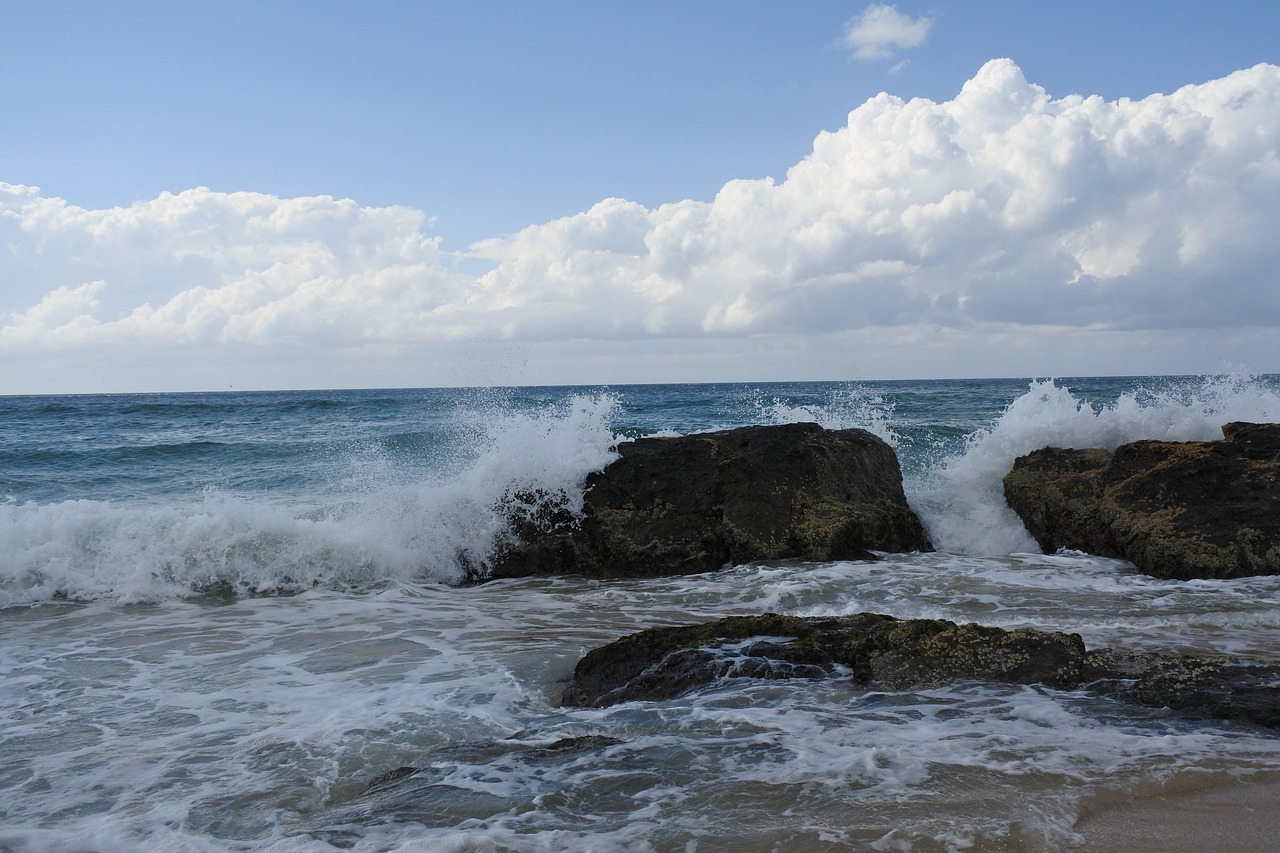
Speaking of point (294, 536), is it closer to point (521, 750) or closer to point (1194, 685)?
point (521, 750)

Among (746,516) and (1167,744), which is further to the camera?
(746,516)

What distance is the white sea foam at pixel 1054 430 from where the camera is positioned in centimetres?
961

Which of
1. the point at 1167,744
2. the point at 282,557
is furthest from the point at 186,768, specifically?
the point at 282,557

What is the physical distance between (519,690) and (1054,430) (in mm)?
7922

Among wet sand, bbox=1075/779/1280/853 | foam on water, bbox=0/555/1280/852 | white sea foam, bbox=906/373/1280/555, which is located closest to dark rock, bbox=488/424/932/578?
white sea foam, bbox=906/373/1280/555

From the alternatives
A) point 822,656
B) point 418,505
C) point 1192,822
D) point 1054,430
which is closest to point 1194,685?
point 1192,822

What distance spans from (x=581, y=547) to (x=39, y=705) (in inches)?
176

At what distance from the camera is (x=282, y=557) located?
8312 mm

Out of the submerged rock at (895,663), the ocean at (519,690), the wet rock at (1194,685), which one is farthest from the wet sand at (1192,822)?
the submerged rock at (895,663)

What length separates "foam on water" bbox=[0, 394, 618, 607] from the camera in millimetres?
7969

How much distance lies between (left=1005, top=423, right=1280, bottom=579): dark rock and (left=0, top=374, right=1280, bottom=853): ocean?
0.96ft

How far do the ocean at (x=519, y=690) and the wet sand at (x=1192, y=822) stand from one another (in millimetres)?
88

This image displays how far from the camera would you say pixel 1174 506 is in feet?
24.9

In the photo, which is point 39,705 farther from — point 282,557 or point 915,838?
point 915,838
